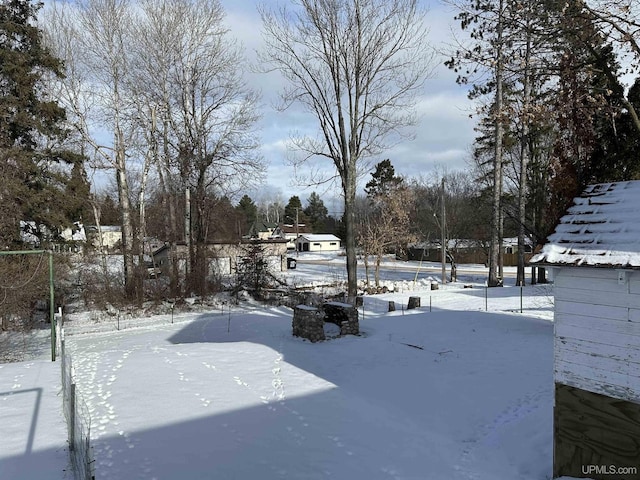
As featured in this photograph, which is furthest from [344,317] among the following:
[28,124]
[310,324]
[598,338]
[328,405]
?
[28,124]

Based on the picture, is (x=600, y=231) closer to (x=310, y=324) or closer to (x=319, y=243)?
(x=310, y=324)

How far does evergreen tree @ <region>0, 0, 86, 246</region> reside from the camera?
1595 centimetres

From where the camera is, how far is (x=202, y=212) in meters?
25.0

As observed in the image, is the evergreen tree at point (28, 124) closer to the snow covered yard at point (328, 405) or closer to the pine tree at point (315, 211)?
the snow covered yard at point (328, 405)

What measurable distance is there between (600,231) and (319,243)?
223 ft

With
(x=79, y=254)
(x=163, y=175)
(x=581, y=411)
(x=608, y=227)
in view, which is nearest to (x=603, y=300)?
(x=608, y=227)

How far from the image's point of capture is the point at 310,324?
12320 millimetres

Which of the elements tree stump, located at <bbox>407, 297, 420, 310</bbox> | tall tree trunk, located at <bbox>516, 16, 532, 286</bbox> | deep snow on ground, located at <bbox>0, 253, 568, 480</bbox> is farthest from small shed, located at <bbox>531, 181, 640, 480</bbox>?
tree stump, located at <bbox>407, 297, 420, 310</bbox>

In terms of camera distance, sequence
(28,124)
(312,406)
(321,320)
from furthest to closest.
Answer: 1. (28,124)
2. (321,320)
3. (312,406)

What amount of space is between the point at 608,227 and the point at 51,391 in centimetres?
933

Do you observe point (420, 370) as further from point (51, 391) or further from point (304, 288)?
point (304, 288)

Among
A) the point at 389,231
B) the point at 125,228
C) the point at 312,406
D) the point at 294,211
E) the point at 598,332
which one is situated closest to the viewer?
the point at 598,332

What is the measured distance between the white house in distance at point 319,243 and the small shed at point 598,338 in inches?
2654

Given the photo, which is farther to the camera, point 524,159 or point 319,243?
point 319,243
